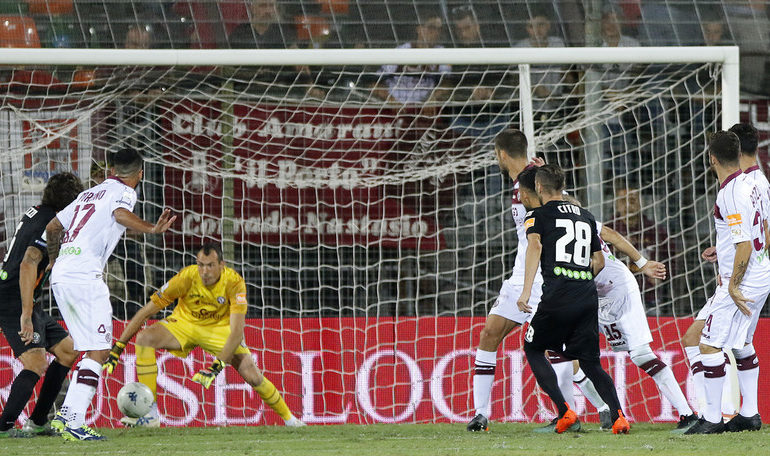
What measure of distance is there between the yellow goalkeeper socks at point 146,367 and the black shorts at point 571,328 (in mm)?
3018

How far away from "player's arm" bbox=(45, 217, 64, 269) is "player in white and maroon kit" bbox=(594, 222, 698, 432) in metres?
3.47

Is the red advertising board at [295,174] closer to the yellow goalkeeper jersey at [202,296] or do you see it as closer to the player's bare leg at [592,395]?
the yellow goalkeeper jersey at [202,296]

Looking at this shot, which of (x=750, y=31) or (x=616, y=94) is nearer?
(x=616, y=94)

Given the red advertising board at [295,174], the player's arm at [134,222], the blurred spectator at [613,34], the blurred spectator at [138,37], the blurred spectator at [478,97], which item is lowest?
the player's arm at [134,222]

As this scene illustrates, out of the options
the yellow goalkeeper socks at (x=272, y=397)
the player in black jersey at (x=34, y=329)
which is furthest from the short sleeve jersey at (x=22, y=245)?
the yellow goalkeeper socks at (x=272, y=397)

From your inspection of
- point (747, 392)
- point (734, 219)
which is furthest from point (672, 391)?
point (734, 219)

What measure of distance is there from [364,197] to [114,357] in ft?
9.17

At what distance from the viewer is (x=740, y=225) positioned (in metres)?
6.65

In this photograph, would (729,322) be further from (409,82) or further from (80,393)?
(409,82)

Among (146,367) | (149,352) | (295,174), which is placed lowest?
(146,367)

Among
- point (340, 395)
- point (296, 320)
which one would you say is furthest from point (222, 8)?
point (340, 395)

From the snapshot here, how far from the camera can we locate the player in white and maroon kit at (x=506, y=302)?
24.0ft

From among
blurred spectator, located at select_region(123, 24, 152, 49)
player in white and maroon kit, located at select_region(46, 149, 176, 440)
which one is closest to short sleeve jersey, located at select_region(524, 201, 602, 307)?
player in white and maroon kit, located at select_region(46, 149, 176, 440)

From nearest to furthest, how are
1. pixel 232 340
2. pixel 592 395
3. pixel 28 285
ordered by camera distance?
pixel 28 285 < pixel 592 395 < pixel 232 340
